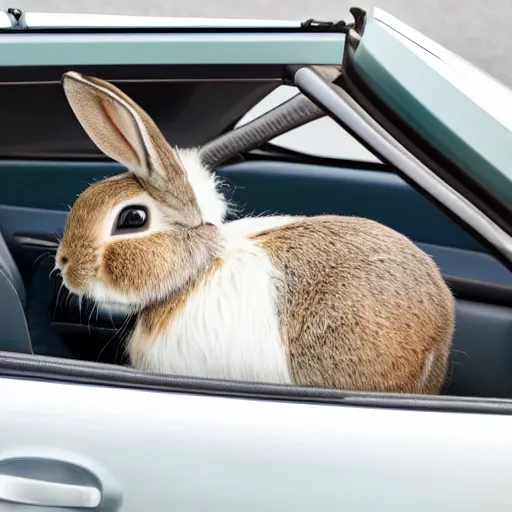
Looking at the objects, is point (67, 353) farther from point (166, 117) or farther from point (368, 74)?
point (368, 74)

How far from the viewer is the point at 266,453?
32.0 inches

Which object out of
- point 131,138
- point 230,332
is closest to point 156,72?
point 131,138

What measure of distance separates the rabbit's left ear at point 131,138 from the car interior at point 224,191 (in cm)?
10

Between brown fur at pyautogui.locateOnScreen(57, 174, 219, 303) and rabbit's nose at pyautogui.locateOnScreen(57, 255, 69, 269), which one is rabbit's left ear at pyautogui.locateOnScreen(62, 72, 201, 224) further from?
rabbit's nose at pyautogui.locateOnScreen(57, 255, 69, 269)

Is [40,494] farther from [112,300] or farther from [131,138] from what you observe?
[131,138]

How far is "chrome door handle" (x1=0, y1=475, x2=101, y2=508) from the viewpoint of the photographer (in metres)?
0.83

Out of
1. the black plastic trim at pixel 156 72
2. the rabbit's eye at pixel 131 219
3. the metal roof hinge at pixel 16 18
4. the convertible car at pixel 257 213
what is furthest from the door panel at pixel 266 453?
the metal roof hinge at pixel 16 18

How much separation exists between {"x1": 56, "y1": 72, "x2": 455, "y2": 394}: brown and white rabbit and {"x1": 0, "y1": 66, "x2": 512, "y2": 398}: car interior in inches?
2.9

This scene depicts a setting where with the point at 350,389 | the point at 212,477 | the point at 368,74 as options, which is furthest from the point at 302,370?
the point at 368,74

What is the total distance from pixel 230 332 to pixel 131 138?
0.83ft

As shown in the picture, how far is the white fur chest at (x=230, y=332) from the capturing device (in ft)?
2.92

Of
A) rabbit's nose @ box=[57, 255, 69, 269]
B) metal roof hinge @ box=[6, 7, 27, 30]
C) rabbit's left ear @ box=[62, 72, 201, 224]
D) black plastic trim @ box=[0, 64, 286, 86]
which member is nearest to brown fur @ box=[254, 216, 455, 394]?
rabbit's left ear @ box=[62, 72, 201, 224]

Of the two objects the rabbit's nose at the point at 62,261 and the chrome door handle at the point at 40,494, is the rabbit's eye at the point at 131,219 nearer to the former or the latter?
the rabbit's nose at the point at 62,261

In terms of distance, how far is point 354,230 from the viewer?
0.94 m
